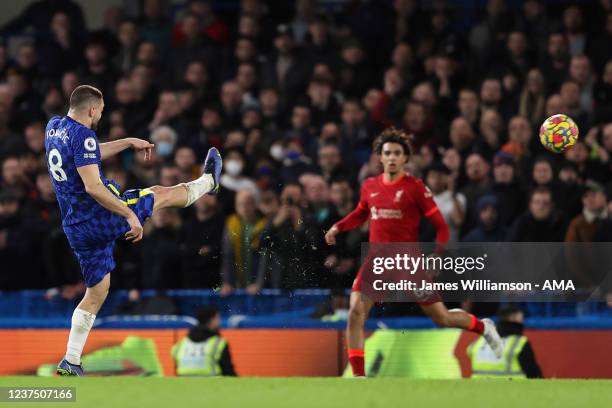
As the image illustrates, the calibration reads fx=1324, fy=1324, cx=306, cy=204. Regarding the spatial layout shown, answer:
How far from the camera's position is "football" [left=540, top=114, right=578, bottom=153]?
41.0ft

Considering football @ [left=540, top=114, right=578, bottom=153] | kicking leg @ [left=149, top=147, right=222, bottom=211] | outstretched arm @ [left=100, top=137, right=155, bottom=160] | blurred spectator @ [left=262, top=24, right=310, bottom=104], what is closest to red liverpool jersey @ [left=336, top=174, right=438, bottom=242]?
kicking leg @ [left=149, top=147, right=222, bottom=211]

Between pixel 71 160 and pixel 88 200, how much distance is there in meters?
0.38

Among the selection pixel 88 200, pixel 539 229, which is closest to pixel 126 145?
pixel 88 200

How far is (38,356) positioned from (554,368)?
5.52m

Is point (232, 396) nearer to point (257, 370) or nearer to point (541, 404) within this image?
point (541, 404)

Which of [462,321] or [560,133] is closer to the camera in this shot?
[462,321]

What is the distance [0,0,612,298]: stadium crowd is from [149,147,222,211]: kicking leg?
5.27 ft

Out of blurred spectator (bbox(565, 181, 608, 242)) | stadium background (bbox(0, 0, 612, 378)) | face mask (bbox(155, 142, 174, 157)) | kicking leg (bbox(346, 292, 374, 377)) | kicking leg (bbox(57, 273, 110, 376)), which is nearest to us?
kicking leg (bbox(57, 273, 110, 376))

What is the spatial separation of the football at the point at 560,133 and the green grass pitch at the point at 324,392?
2.87m

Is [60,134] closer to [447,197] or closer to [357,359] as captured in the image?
[357,359]

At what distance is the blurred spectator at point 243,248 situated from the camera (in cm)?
1371

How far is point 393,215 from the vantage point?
11578 mm

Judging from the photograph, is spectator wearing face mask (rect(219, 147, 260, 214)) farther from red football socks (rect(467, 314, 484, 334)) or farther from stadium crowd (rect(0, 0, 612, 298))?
red football socks (rect(467, 314, 484, 334))

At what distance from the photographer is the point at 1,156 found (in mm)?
16734
